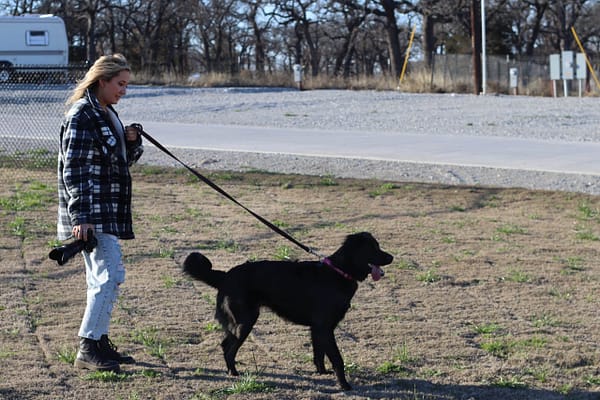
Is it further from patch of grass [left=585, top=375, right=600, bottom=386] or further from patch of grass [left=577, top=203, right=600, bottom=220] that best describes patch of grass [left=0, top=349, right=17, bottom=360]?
patch of grass [left=577, top=203, right=600, bottom=220]

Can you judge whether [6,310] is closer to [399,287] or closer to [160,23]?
[399,287]

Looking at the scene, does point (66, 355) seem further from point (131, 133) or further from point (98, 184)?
point (131, 133)

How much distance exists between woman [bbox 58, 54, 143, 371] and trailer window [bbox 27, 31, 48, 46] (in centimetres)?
3008

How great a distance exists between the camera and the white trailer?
109ft

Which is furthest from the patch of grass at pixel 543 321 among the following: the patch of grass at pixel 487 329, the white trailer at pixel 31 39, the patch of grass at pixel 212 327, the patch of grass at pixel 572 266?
the white trailer at pixel 31 39

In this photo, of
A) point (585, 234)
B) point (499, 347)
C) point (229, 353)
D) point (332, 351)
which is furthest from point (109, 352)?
point (585, 234)

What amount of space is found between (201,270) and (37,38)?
100 feet

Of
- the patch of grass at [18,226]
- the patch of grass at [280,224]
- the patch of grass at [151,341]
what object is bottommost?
the patch of grass at [151,341]

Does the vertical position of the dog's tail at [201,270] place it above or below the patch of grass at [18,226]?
above

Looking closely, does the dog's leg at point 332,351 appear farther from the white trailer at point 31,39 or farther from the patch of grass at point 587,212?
the white trailer at point 31,39

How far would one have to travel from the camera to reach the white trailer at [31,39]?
33094 millimetres

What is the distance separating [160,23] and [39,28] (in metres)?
11.3

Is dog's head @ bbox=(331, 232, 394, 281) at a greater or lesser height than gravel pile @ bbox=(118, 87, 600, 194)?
lesser

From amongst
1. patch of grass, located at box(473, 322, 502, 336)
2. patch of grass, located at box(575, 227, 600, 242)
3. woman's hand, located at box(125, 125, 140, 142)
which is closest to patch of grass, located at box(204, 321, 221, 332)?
woman's hand, located at box(125, 125, 140, 142)
